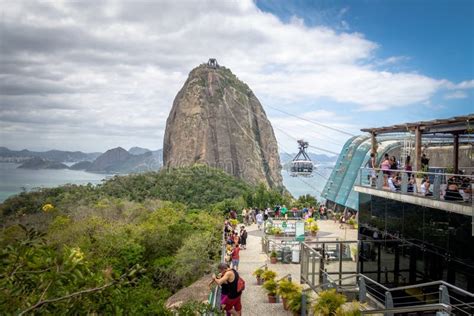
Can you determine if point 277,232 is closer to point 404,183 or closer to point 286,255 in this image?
point 286,255

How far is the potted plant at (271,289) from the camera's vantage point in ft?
39.1

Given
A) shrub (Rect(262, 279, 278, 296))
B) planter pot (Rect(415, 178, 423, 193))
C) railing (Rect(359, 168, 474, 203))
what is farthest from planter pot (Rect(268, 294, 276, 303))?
planter pot (Rect(415, 178, 423, 193))

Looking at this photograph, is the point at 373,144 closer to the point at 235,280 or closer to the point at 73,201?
the point at 235,280

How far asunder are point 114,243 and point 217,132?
7674cm

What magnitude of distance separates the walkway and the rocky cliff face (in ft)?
219

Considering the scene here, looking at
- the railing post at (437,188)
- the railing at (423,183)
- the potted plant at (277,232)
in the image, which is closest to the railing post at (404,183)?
the railing at (423,183)

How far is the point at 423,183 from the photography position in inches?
385

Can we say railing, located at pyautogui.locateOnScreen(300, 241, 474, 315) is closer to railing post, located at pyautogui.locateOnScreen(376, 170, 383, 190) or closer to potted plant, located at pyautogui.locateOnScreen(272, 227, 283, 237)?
railing post, located at pyautogui.locateOnScreen(376, 170, 383, 190)

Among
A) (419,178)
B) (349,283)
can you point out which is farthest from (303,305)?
(419,178)

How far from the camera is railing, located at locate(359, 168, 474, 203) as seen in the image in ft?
28.4

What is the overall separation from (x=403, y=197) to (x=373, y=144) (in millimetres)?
2770

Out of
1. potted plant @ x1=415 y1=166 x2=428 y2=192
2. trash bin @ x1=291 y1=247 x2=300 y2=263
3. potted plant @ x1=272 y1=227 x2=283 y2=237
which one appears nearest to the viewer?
potted plant @ x1=415 y1=166 x2=428 y2=192

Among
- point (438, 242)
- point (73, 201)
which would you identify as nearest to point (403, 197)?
point (438, 242)

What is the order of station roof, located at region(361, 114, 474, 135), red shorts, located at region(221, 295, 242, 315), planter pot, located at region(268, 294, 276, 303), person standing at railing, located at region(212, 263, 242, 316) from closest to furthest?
person standing at railing, located at region(212, 263, 242, 316) < red shorts, located at region(221, 295, 242, 315) < station roof, located at region(361, 114, 474, 135) < planter pot, located at region(268, 294, 276, 303)
